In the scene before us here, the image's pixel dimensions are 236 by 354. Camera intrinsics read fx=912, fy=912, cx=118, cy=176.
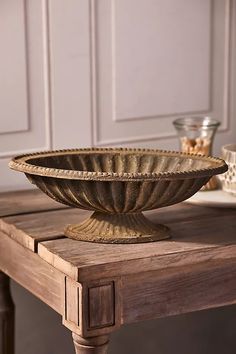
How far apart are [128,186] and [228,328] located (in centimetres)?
110

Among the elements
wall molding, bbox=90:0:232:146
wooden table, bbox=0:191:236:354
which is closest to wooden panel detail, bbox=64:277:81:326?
wooden table, bbox=0:191:236:354

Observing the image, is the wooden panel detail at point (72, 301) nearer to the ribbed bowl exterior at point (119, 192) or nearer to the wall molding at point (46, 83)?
the ribbed bowl exterior at point (119, 192)

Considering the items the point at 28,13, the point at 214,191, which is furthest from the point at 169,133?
the point at 28,13

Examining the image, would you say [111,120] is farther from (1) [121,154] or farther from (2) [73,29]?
(1) [121,154]

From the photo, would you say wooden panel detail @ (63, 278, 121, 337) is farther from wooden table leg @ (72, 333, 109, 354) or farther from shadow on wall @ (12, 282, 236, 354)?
shadow on wall @ (12, 282, 236, 354)

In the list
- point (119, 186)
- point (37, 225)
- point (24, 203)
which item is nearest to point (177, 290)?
point (119, 186)

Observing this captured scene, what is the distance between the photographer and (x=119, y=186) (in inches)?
→ 61.6

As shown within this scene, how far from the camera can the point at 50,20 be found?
2127 millimetres

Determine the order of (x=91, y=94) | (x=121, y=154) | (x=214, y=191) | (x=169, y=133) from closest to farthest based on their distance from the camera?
(x=121, y=154), (x=214, y=191), (x=91, y=94), (x=169, y=133)

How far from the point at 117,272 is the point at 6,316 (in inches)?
22.9

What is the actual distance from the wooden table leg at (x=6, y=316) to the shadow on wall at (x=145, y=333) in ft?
0.51

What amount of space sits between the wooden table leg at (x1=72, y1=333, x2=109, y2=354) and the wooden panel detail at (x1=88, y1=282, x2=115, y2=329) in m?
0.03

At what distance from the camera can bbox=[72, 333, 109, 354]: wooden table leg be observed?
5.03 ft

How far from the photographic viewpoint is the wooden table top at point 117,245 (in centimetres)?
152
